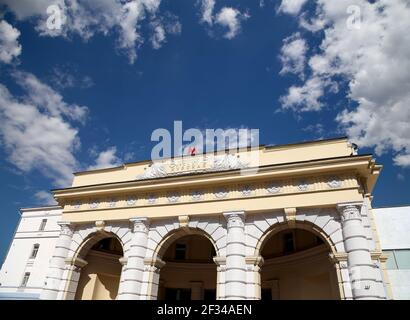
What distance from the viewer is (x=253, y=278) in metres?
14.8

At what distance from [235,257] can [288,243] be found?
22.9 feet

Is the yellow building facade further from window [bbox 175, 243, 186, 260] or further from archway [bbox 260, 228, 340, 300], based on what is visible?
window [bbox 175, 243, 186, 260]

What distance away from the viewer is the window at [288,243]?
→ 20.3m

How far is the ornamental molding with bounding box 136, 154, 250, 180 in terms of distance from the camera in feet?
57.4

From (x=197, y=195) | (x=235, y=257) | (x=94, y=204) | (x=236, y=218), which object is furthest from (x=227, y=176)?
(x=94, y=204)

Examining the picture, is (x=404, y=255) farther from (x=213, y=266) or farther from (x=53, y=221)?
(x=53, y=221)

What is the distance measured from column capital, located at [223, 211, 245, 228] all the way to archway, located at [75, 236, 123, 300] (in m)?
9.09

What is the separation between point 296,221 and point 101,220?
38.7ft

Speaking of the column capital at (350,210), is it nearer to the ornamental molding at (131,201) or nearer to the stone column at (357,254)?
the stone column at (357,254)

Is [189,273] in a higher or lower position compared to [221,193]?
lower

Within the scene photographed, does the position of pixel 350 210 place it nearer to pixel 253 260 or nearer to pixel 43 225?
pixel 253 260

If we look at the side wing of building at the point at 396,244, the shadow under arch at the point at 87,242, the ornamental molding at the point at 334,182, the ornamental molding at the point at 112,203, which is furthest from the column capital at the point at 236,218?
the side wing of building at the point at 396,244
